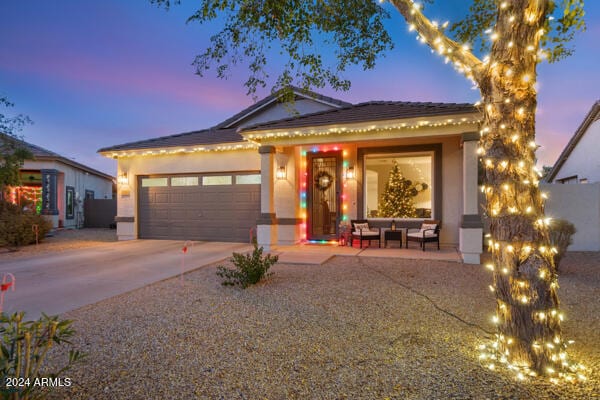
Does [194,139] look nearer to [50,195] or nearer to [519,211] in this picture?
[50,195]

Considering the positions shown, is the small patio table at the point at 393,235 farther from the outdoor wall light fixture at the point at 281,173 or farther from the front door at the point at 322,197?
the outdoor wall light fixture at the point at 281,173

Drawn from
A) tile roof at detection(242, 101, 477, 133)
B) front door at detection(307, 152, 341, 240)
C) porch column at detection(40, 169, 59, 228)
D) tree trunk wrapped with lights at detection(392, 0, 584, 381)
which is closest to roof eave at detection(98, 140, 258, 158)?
tile roof at detection(242, 101, 477, 133)

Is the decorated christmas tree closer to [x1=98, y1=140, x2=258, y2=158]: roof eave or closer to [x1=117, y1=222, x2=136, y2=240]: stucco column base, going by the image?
[x1=98, y1=140, x2=258, y2=158]: roof eave

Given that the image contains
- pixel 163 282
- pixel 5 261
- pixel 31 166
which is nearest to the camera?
pixel 163 282

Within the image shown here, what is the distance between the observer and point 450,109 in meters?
7.49

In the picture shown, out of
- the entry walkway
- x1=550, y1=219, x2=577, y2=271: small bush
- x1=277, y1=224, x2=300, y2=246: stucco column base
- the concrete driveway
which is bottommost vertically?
the concrete driveway

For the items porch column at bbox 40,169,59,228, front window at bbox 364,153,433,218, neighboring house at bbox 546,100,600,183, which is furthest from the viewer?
porch column at bbox 40,169,59,228

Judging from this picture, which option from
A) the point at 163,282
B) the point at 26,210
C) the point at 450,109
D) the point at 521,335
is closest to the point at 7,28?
the point at 26,210

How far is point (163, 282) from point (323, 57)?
16.5 ft

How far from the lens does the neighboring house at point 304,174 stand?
7.95 m

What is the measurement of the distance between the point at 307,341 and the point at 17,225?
11716 mm

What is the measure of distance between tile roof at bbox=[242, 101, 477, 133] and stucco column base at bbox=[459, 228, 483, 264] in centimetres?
268

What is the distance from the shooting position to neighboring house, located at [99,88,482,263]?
26.1ft

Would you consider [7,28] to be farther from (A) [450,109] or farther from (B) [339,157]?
(A) [450,109]
